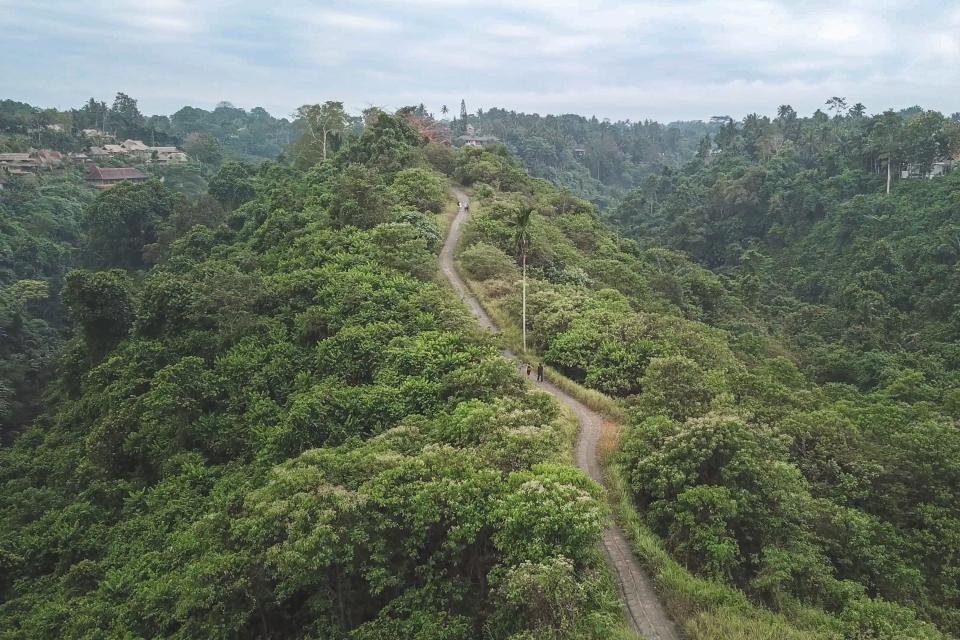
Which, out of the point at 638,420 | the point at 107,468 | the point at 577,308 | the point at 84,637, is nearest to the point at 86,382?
the point at 107,468

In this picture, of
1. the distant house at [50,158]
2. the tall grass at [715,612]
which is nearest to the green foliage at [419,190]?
the tall grass at [715,612]

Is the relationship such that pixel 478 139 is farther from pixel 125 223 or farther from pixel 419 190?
pixel 419 190

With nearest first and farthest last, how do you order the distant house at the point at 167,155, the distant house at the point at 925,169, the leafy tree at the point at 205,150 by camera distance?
the distant house at the point at 925,169 < the distant house at the point at 167,155 < the leafy tree at the point at 205,150

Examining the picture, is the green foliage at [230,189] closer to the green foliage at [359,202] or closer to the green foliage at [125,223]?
the green foliage at [125,223]

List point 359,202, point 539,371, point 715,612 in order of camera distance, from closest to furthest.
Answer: point 715,612, point 539,371, point 359,202

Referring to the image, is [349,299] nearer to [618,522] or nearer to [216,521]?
[216,521]

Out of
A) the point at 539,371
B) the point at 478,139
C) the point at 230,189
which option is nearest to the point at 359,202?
the point at 539,371
